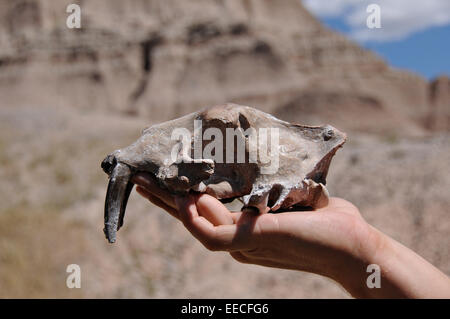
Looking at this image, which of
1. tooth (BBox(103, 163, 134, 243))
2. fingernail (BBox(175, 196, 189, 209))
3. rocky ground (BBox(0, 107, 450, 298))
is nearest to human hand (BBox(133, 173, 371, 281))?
fingernail (BBox(175, 196, 189, 209))

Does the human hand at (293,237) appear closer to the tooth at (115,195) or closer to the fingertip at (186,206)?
the fingertip at (186,206)

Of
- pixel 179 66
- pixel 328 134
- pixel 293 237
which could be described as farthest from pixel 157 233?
pixel 179 66

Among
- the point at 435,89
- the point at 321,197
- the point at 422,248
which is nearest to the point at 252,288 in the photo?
the point at 422,248

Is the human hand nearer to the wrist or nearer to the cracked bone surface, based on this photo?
the wrist

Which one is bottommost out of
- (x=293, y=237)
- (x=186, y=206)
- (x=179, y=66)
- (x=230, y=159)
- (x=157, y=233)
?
(x=157, y=233)

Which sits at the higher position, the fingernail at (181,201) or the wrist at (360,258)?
the fingernail at (181,201)

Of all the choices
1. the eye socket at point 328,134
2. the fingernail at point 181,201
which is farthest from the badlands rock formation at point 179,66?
the fingernail at point 181,201

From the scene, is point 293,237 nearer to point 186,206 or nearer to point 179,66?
point 186,206
